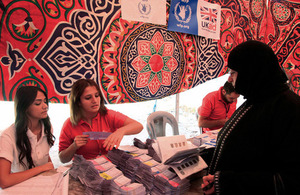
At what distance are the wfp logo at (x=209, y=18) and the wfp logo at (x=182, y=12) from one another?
240 millimetres

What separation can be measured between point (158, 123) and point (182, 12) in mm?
1497

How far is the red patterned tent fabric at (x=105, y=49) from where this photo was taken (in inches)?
62.1

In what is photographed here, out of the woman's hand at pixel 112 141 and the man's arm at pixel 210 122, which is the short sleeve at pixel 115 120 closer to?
the woman's hand at pixel 112 141

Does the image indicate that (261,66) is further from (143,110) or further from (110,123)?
(143,110)

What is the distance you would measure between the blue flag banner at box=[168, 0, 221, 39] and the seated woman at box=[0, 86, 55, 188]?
5.88ft

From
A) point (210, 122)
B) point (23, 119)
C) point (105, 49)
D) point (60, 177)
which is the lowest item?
point (210, 122)

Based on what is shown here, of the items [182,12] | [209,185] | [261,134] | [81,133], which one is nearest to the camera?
[261,134]

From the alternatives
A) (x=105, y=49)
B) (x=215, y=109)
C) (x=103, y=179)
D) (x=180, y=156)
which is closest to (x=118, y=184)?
(x=103, y=179)

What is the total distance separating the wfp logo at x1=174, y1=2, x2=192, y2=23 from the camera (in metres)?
2.36

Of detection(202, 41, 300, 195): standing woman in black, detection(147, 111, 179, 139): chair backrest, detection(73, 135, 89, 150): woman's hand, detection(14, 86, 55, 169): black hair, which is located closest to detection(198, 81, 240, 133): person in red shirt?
detection(147, 111, 179, 139): chair backrest

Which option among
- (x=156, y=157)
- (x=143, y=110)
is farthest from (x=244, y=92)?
(x=143, y=110)

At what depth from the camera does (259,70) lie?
786mm

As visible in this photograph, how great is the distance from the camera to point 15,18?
152 cm

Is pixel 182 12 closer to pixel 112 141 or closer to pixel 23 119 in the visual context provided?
pixel 112 141
